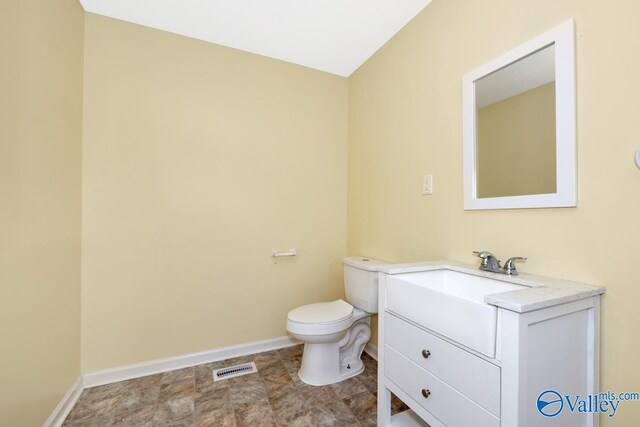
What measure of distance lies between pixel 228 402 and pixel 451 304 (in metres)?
1.45

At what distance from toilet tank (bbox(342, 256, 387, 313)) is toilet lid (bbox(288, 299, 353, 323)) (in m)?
0.08

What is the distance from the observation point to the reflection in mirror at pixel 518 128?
1082 millimetres

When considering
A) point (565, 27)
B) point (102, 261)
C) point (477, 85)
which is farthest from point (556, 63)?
point (102, 261)

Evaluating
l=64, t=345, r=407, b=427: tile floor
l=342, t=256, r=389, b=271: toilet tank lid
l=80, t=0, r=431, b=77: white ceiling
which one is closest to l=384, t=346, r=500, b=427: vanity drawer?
l=64, t=345, r=407, b=427: tile floor

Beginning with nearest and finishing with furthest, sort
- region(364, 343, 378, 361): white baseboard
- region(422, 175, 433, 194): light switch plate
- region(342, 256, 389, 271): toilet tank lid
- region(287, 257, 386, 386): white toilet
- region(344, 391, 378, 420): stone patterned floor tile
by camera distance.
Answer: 1. region(344, 391, 378, 420): stone patterned floor tile
2. region(422, 175, 433, 194): light switch plate
3. region(287, 257, 386, 386): white toilet
4. region(342, 256, 389, 271): toilet tank lid
5. region(364, 343, 378, 361): white baseboard

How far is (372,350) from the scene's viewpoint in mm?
2115

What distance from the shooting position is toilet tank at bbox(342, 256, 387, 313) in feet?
6.05

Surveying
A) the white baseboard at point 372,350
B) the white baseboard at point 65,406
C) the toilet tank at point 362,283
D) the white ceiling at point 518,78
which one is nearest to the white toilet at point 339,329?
the toilet tank at point 362,283

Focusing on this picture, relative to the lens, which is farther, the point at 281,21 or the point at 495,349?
the point at 281,21

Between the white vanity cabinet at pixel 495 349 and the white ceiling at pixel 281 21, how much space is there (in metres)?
1.66

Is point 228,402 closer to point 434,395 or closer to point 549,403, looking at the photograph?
point 434,395

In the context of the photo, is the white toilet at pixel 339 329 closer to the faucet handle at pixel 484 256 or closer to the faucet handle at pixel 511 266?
the faucet handle at pixel 484 256

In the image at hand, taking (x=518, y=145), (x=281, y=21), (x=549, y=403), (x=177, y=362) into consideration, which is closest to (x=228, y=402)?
(x=177, y=362)

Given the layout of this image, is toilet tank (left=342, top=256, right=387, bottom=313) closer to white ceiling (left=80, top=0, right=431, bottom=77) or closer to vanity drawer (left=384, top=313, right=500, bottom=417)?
vanity drawer (left=384, top=313, right=500, bottom=417)
